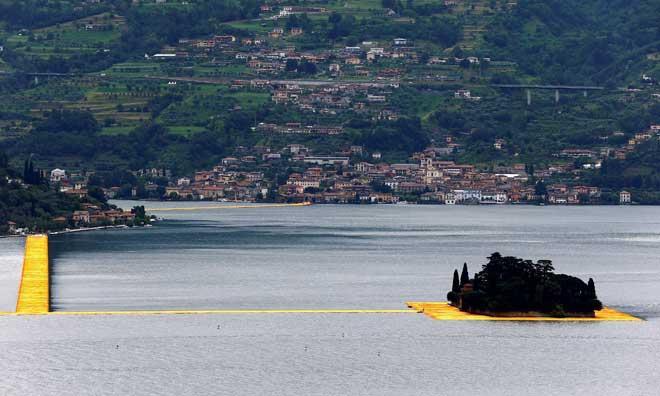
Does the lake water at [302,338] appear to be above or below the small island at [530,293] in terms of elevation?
below

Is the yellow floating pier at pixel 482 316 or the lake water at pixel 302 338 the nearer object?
the lake water at pixel 302 338

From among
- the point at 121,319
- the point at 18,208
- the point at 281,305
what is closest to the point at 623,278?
the point at 281,305

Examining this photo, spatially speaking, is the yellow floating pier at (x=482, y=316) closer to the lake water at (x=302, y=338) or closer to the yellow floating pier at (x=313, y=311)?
the yellow floating pier at (x=313, y=311)

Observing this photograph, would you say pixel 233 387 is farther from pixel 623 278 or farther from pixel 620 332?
pixel 623 278

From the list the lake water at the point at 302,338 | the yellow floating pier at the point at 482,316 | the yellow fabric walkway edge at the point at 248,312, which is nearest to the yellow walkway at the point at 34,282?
the lake water at the point at 302,338

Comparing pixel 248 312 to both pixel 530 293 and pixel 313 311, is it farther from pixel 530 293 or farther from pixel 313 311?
pixel 530 293

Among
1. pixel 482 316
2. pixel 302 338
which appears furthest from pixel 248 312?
pixel 482 316

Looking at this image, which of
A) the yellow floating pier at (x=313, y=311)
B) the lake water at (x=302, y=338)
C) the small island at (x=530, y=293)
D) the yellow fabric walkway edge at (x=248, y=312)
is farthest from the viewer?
the yellow fabric walkway edge at (x=248, y=312)
